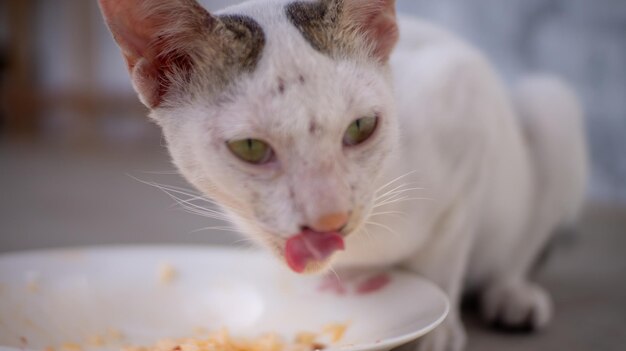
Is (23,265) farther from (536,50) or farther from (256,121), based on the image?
(536,50)

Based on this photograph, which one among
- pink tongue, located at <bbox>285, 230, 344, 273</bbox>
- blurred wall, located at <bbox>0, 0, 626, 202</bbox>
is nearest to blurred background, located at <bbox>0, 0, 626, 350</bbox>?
blurred wall, located at <bbox>0, 0, 626, 202</bbox>

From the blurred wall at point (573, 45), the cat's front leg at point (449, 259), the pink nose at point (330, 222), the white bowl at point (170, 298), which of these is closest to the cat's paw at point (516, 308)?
the cat's front leg at point (449, 259)

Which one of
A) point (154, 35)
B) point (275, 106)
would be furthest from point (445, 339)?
point (154, 35)

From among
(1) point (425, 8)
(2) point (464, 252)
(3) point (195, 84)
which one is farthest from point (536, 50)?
(3) point (195, 84)

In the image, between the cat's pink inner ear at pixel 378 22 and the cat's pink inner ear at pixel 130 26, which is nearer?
the cat's pink inner ear at pixel 130 26

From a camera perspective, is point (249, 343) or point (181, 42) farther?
point (249, 343)

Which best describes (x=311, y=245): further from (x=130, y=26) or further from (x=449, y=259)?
(x=449, y=259)

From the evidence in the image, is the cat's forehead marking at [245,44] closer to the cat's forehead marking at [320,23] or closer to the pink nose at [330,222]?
the cat's forehead marking at [320,23]

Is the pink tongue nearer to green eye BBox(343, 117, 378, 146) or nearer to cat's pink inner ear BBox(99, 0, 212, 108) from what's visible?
green eye BBox(343, 117, 378, 146)
